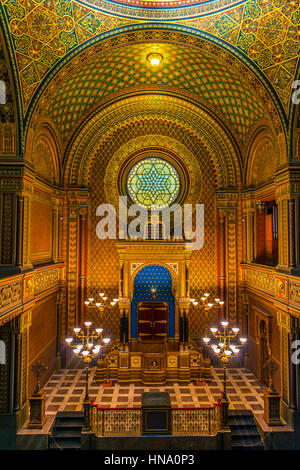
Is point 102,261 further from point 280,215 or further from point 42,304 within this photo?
point 280,215

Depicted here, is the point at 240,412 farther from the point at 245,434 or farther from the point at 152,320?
the point at 152,320

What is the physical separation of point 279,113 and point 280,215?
310 cm

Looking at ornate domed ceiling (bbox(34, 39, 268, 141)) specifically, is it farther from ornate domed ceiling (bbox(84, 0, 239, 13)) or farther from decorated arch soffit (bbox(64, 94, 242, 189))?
ornate domed ceiling (bbox(84, 0, 239, 13))

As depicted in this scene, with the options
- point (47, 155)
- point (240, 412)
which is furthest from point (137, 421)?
point (47, 155)

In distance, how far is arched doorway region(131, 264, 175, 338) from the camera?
45.4ft

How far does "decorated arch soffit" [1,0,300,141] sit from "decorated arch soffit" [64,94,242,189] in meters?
3.82

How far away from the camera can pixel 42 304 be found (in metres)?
11.7

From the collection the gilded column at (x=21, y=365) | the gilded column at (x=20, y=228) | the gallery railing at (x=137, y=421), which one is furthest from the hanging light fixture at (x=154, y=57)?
the gallery railing at (x=137, y=421)

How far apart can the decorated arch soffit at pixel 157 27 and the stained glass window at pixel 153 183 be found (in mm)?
5282

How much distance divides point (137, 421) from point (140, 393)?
7.76 feet

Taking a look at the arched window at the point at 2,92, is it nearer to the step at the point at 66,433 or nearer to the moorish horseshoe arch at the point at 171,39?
the moorish horseshoe arch at the point at 171,39

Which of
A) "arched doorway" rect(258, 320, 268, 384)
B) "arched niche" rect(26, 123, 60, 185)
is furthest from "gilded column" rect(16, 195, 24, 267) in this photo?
"arched doorway" rect(258, 320, 268, 384)
